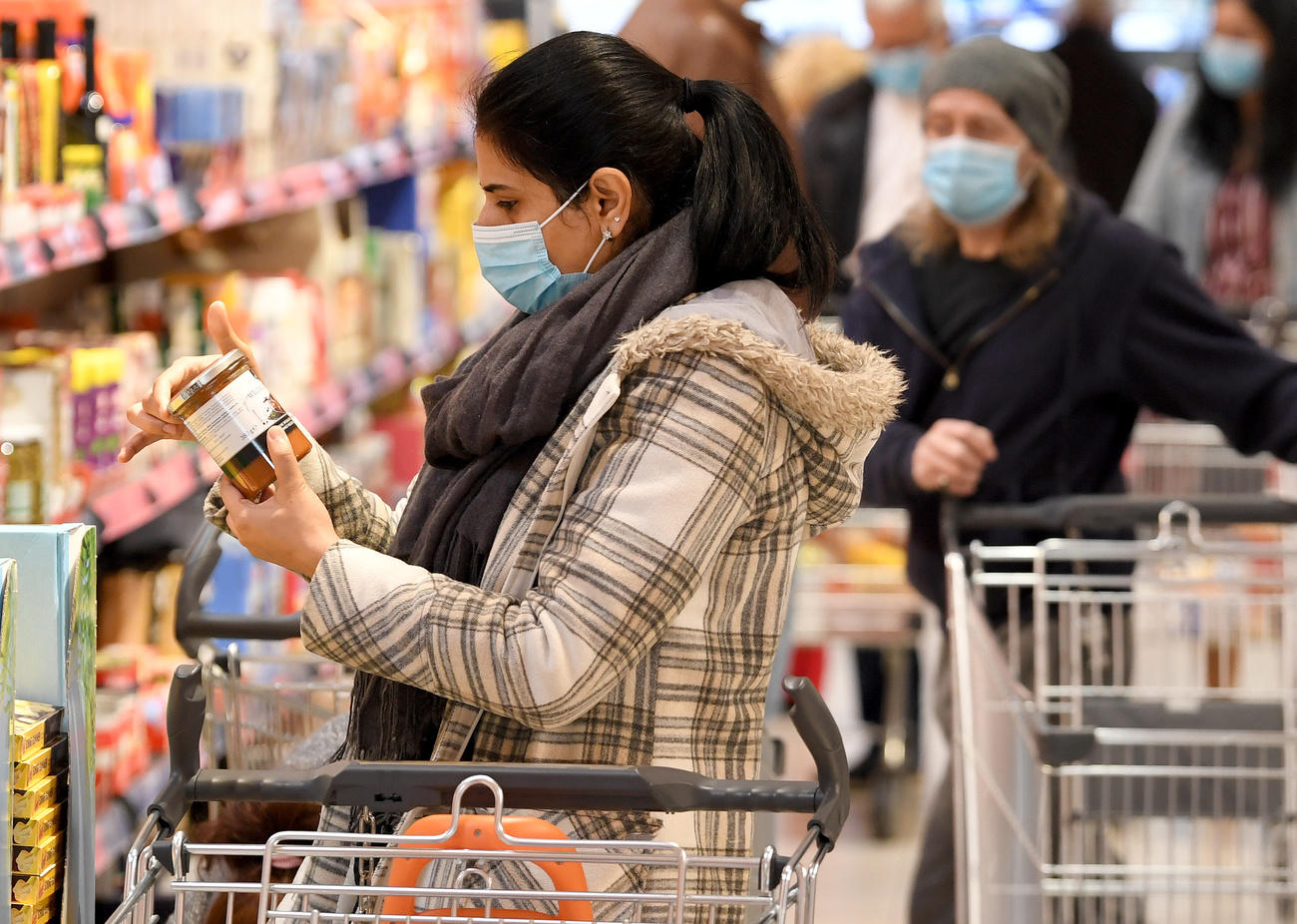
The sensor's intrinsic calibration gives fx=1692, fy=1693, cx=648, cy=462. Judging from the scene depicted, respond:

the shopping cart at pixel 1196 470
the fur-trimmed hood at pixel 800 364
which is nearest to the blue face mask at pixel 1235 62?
the shopping cart at pixel 1196 470

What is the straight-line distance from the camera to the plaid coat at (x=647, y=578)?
1.54 meters

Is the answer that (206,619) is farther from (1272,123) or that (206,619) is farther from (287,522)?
(1272,123)

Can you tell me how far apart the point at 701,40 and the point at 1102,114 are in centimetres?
289

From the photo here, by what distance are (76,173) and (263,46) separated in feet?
3.21

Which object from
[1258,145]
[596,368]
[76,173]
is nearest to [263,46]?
[76,173]

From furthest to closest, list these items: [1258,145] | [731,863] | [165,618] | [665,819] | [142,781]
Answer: [1258,145] → [165,618] → [142,781] → [665,819] → [731,863]

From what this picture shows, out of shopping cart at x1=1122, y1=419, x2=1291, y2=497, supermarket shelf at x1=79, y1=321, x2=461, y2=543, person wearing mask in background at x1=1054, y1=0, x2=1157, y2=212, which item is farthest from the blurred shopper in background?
supermarket shelf at x1=79, y1=321, x2=461, y2=543

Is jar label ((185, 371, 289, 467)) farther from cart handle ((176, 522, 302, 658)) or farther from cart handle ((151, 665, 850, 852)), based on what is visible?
cart handle ((176, 522, 302, 658))

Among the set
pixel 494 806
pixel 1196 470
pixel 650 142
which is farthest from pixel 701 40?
pixel 494 806

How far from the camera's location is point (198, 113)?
3.42m

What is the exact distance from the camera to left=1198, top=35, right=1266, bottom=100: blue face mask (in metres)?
5.29

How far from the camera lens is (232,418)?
1542mm

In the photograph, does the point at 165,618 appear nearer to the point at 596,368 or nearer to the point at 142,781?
the point at 142,781

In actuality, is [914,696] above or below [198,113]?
below
